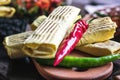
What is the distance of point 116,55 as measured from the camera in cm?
105

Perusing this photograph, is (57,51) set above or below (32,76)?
above

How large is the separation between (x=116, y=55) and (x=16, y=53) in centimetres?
38

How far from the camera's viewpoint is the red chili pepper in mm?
1020

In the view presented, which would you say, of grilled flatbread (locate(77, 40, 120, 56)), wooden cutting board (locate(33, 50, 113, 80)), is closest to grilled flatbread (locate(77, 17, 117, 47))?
grilled flatbread (locate(77, 40, 120, 56))

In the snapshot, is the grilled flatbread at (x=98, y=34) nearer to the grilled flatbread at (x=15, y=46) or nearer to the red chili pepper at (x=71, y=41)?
the red chili pepper at (x=71, y=41)

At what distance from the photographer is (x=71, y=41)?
1091 mm

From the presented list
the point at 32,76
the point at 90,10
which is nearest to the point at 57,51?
the point at 32,76

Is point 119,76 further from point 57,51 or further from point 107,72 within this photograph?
point 57,51

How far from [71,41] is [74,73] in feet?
0.46

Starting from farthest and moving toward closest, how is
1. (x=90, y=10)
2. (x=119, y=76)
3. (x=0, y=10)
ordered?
(x=90, y=10)
(x=0, y=10)
(x=119, y=76)

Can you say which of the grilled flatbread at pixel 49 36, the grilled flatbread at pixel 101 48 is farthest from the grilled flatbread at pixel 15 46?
the grilled flatbread at pixel 101 48

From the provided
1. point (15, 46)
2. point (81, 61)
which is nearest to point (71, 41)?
point (81, 61)

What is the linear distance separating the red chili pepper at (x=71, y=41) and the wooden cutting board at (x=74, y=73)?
0.03 m

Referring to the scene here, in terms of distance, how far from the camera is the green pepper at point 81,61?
103 cm
